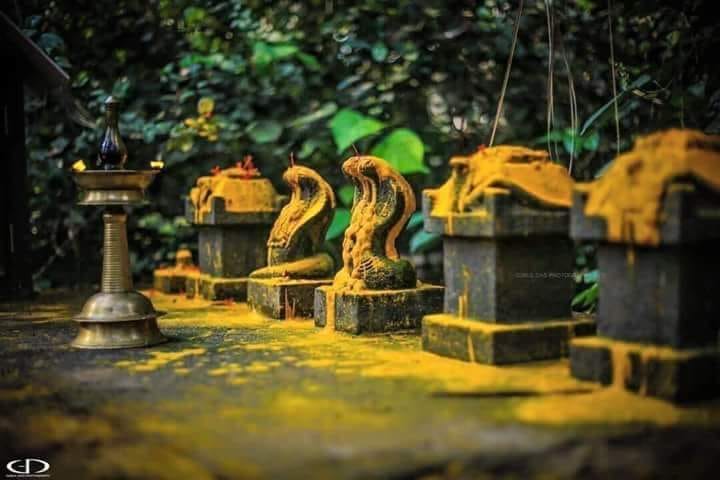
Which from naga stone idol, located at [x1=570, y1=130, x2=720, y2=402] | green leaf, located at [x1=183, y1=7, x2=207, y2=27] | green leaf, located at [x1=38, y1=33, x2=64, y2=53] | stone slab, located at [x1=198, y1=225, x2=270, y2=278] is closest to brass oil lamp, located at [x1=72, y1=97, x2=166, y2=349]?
stone slab, located at [x1=198, y1=225, x2=270, y2=278]

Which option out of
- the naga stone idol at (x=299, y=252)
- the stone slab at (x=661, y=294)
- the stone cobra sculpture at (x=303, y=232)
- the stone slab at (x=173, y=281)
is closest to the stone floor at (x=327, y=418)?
the stone slab at (x=661, y=294)

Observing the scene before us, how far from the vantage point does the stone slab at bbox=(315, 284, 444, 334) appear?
6.43 metres

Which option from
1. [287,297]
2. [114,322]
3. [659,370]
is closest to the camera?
[659,370]

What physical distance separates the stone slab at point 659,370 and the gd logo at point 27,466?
280cm

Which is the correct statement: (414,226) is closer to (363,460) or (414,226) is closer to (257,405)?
(257,405)

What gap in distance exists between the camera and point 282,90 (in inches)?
460

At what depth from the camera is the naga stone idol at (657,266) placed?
4.29 m

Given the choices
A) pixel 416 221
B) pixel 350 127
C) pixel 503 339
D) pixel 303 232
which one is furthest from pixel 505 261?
pixel 416 221

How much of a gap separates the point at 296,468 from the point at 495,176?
253 centimetres

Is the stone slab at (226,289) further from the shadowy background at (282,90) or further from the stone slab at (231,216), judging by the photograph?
the shadowy background at (282,90)

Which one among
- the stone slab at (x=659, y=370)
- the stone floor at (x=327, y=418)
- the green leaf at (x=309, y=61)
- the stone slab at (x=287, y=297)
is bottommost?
the stone floor at (x=327, y=418)

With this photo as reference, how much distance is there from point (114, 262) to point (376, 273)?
75.2 inches

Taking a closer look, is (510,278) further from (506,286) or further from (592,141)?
(592,141)

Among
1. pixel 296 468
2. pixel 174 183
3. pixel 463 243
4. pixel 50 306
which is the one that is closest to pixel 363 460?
pixel 296 468
